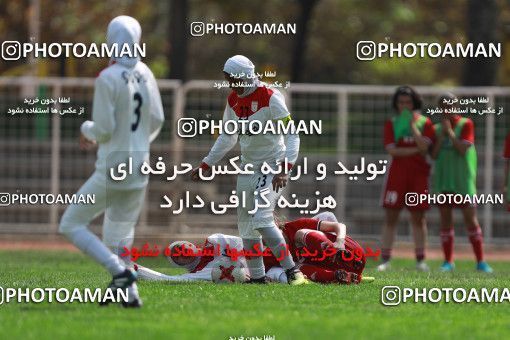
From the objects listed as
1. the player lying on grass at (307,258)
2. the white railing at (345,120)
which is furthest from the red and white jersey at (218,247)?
the white railing at (345,120)

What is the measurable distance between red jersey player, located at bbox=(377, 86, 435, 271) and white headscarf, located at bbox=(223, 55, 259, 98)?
5.46 meters

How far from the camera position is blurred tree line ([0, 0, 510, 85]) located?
4247cm

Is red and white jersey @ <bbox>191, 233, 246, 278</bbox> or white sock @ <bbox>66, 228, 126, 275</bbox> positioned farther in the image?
red and white jersey @ <bbox>191, 233, 246, 278</bbox>

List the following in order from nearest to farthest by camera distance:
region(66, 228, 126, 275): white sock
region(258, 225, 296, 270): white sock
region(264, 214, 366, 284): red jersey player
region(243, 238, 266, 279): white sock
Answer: region(66, 228, 126, 275): white sock → region(258, 225, 296, 270): white sock → region(243, 238, 266, 279): white sock → region(264, 214, 366, 284): red jersey player

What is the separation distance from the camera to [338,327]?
10484mm

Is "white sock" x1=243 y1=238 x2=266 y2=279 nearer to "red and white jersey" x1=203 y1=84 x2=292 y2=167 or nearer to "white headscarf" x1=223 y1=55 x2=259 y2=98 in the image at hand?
"red and white jersey" x1=203 y1=84 x2=292 y2=167

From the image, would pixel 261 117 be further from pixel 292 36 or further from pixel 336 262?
pixel 292 36

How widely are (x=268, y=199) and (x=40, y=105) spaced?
12.3 m

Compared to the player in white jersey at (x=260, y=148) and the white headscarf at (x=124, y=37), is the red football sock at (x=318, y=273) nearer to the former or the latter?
the player in white jersey at (x=260, y=148)

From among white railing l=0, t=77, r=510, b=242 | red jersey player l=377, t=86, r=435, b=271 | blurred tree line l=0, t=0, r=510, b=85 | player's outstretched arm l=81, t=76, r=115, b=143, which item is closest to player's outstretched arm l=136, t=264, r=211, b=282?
player's outstretched arm l=81, t=76, r=115, b=143

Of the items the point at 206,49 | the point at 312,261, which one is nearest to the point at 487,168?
the point at 312,261

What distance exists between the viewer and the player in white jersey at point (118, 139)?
437 inches

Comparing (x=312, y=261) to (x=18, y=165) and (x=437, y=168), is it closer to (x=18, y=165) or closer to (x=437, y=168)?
(x=437, y=168)

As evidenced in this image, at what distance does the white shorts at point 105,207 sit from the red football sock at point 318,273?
319 cm
